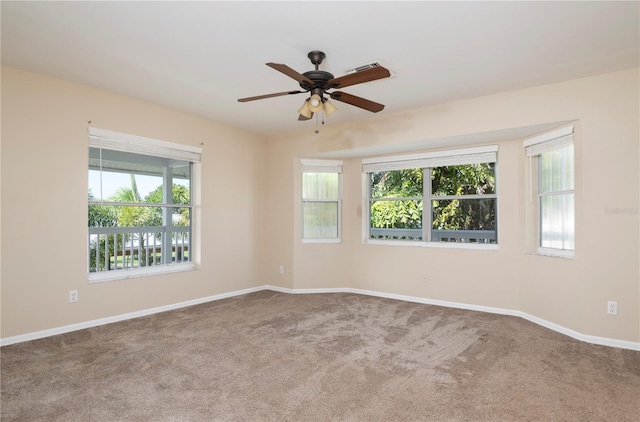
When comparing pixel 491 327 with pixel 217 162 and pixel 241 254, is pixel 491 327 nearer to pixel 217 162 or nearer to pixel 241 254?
pixel 241 254

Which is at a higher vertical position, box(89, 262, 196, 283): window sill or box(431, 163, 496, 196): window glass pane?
box(431, 163, 496, 196): window glass pane

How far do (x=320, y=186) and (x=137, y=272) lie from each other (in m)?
2.83

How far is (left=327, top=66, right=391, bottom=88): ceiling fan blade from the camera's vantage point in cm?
249

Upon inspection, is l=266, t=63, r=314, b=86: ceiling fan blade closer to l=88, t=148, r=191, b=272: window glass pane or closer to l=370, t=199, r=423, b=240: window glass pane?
l=88, t=148, r=191, b=272: window glass pane

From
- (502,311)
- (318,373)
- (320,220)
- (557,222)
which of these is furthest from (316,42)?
(502,311)

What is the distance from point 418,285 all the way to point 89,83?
181 inches

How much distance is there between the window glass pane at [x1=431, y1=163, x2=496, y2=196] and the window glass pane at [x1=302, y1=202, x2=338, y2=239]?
158cm

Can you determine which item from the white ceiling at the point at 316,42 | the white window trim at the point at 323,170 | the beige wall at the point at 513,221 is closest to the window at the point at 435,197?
the beige wall at the point at 513,221

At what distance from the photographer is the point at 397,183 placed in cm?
537

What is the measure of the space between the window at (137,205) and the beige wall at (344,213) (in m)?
0.17

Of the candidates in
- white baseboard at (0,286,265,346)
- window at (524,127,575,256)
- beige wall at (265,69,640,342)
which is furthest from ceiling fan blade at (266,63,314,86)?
white baseboard at (0,286,265,346)

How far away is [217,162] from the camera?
5188mm

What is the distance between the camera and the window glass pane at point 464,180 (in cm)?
465

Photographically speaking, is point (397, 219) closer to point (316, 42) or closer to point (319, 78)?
point (319, 78)
